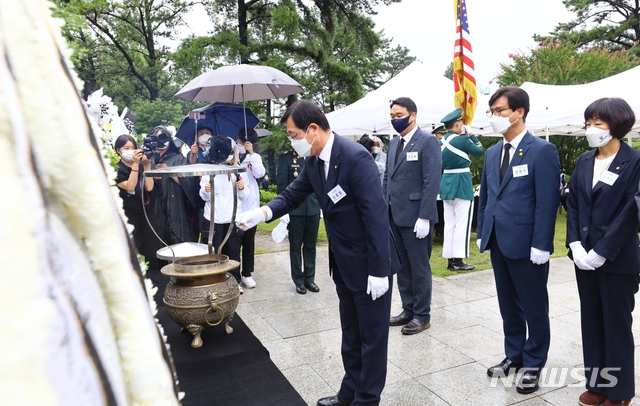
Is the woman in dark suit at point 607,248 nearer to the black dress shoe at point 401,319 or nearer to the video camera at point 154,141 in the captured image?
the black dress shoe at point 401,319

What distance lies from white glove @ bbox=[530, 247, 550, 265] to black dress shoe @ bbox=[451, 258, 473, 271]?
3399 mm

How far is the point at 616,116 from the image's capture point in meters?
2.60

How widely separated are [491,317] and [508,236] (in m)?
1.65

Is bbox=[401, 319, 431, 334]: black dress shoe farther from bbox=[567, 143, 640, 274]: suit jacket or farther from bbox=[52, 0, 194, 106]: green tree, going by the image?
bbox=[52, 0, 194, 106]: green tree

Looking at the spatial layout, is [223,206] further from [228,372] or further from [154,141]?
[228,372]

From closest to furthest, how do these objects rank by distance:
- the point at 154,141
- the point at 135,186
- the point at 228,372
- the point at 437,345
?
the point at 228,372 < the point at 437,345 < the point at 135,186 < the point at 154,141

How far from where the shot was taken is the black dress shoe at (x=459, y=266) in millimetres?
6147

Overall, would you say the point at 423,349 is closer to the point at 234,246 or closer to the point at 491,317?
the point at 491,317

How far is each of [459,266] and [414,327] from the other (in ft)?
8.23

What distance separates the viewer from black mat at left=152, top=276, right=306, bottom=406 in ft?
6.55

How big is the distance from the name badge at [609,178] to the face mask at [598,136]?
0.61 feet

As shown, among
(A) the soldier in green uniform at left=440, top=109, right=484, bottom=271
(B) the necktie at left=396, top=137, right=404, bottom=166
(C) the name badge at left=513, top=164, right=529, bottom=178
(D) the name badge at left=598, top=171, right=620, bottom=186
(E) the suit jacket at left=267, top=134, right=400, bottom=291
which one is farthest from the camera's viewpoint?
(A) the soldier in green uniform at left=440, top=109, right=484, bottom=271

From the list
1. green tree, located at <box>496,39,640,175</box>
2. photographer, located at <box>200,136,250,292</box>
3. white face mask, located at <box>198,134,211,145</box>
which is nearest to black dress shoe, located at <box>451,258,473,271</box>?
photographer, located at <box>200,136,250,292</box>

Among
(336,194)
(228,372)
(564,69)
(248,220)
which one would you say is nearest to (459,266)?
(336,194)
